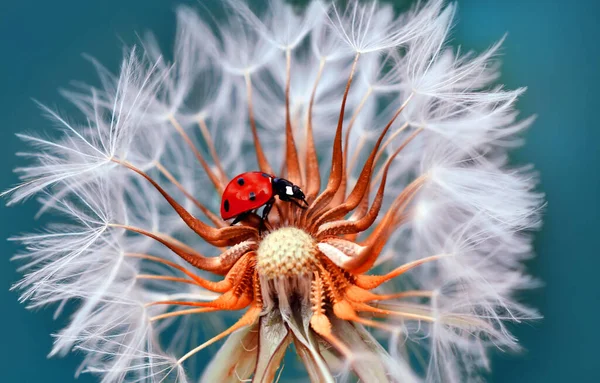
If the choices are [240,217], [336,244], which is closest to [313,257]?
[336,244]

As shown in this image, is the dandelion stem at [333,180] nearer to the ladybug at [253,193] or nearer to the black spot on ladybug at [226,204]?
the ladybug at [253,193]

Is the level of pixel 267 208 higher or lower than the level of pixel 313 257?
higher

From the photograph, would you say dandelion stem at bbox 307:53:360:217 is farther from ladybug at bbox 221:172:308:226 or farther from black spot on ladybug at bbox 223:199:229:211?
black spot on ladybug at bbox 223:199:229:211

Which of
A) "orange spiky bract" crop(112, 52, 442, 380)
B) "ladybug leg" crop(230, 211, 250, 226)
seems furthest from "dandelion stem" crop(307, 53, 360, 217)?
"ladybug leg" crop(230, 211, 250, 226)

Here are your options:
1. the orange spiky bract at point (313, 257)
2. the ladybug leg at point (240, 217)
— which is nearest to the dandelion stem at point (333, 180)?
the orange spiky bract at point (313, 257)

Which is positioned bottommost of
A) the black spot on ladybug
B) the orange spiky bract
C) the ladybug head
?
the orange spiky bract

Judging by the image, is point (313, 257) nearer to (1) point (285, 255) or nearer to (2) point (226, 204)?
(1) point (285, 255)

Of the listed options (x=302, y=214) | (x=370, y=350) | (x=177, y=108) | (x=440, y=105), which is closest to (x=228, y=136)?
(x=177, y=108)
